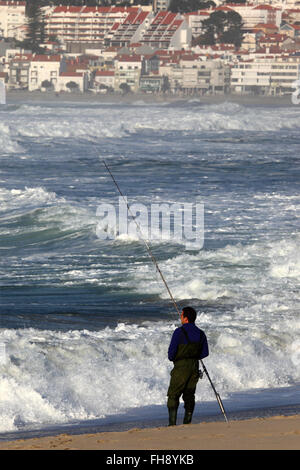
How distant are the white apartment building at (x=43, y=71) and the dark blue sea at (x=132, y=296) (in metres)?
113

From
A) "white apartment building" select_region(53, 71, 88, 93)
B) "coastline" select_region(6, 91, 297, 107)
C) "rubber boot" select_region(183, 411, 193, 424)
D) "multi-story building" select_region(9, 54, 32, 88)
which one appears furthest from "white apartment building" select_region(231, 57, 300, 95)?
"rubber boot" select_region(183, 411, 193, 424)

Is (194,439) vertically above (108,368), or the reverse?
(194,439)

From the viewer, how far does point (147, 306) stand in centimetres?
1376

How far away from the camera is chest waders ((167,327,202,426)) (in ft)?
25.7

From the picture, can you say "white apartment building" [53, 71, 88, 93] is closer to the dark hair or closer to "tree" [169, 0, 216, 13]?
"tree" [169, 0, 216, 13]

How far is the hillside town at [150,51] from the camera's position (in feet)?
461

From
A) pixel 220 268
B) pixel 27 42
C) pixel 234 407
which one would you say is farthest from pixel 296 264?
pixel 27 42

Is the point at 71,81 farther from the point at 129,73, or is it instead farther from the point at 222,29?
the point at 222,29

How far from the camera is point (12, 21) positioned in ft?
586

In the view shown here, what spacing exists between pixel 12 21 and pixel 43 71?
37.2m

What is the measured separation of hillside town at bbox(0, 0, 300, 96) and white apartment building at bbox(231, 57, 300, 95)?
0.13 metres

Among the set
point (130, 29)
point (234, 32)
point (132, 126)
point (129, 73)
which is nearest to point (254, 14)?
point (234, 32)

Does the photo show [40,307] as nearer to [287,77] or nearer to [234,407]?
[234,407]

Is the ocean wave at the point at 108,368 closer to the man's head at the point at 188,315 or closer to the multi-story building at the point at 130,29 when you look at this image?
the man's head at the point at 188,315
